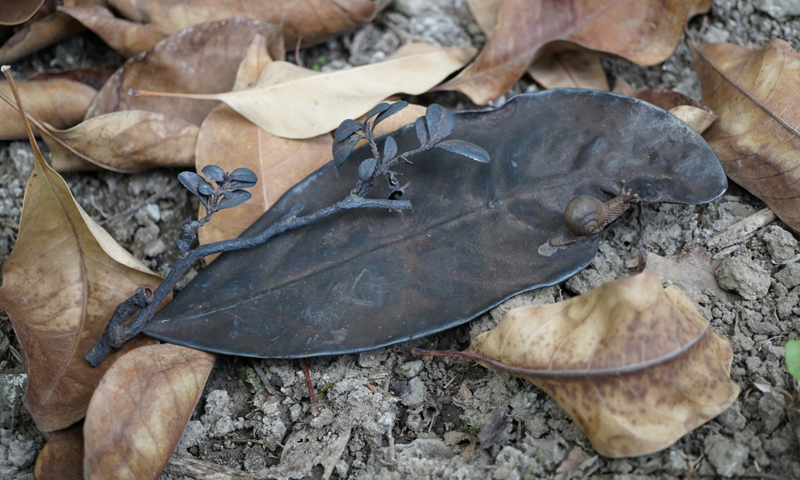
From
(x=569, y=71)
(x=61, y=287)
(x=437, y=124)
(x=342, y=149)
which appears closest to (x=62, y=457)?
(x=61, y=287)

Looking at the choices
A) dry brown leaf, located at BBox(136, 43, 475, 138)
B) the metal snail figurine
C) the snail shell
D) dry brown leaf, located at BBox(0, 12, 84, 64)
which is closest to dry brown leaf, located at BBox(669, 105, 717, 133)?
the metal snail figurine

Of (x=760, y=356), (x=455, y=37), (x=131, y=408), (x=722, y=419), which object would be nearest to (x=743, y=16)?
(x=455, y=37)

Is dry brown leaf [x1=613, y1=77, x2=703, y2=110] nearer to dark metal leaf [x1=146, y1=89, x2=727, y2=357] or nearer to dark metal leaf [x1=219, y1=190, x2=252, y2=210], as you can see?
dark metal leaf [x1=146, y1=89, x2=727, y2=357]

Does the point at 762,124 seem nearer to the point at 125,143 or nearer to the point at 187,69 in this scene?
the point at 187,69

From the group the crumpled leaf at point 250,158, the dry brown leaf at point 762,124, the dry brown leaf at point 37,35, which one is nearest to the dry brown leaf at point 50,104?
the dry brown leaf at point 37,35

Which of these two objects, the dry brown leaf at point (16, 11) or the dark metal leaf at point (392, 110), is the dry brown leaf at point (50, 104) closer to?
the dry brown leaf at point (16, 11)

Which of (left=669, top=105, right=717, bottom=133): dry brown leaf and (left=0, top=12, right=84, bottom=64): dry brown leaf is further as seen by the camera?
(left=0, top=12, right=84, bottom=64): dry brown leaf
